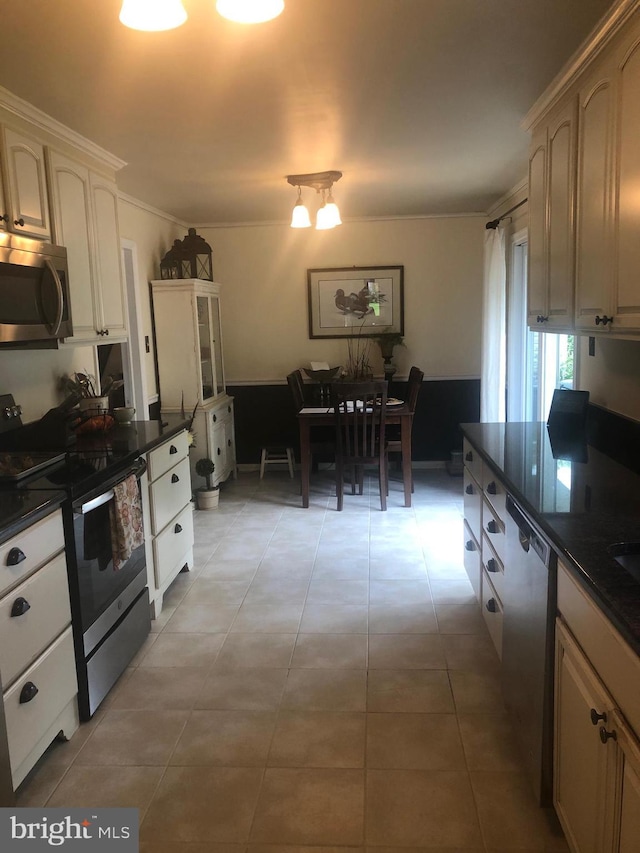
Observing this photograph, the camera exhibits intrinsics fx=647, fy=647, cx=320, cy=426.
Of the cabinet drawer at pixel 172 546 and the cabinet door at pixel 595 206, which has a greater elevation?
the cabinet door at pixel 595 206

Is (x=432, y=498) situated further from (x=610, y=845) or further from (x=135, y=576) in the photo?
(x=610, y=845)

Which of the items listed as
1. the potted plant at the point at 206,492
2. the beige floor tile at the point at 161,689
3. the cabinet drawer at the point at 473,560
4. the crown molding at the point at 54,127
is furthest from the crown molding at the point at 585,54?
the potted plant at the point at 206,492

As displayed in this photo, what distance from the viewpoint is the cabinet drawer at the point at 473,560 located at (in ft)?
9.74

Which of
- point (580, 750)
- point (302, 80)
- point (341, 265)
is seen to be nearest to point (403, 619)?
point (580, 750)

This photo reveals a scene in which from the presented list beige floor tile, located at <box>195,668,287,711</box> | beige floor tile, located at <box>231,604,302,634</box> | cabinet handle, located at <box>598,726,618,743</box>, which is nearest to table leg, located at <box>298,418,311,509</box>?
beige floor tile, located at <box>231,604,302,634</box>

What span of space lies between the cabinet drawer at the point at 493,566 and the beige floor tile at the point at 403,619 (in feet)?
1.36

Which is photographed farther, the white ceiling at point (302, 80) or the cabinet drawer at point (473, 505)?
the cabinet drawer at point (473, 505)

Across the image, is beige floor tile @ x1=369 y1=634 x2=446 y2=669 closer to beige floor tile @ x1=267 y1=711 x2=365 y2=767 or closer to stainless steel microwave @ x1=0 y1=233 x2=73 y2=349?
beige floor tile @ x1=267 y1=711 x2=365 y2=767

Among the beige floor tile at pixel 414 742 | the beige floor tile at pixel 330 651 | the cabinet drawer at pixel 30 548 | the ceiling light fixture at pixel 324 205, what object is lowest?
the beige floor tile at pixel 414 742

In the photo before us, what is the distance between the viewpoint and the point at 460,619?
3.01 meters

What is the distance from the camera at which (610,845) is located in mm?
1272

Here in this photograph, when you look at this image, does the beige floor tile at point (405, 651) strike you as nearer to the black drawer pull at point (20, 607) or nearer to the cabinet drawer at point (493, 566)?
the cabinet drawer at point (493, 566)

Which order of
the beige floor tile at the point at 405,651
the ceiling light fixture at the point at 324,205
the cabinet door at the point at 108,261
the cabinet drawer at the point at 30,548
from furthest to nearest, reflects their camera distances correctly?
the ceiling light fixture at the point at 324,205 → the cabinet door at the point at 108,261 → the beige floor tile at the point at 405,651 → the cabinet drawer at the point at 30,548

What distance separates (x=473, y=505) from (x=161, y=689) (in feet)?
5.16
